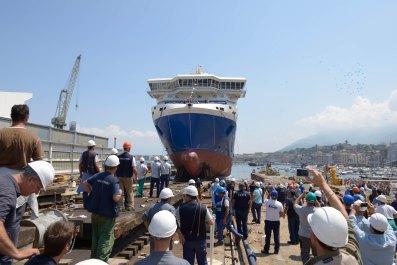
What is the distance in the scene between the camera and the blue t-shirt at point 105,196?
218 inches

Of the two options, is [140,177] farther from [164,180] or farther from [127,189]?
[127,189]

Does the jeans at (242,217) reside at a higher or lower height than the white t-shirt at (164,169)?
lower

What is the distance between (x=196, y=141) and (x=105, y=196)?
75.6 feet

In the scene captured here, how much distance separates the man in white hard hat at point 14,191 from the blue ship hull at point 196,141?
987 inches

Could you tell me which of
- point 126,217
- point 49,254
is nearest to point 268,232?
point 126,217

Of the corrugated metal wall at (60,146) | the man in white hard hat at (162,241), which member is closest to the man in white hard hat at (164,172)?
the corrugated metal wall at (60,146)

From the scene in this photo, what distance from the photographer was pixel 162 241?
10.6 feet

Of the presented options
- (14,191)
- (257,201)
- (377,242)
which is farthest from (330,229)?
(257,201)

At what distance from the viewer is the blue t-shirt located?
5.53 m

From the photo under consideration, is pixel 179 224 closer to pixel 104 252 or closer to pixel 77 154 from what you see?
pixel 104 252

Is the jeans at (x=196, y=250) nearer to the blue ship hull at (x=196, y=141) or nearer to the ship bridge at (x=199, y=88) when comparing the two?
the blue ship hull at (x=196, y=141)

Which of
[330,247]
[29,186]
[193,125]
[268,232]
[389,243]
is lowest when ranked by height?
[268,232]

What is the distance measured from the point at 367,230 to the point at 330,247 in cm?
270

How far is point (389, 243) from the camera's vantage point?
455cm
